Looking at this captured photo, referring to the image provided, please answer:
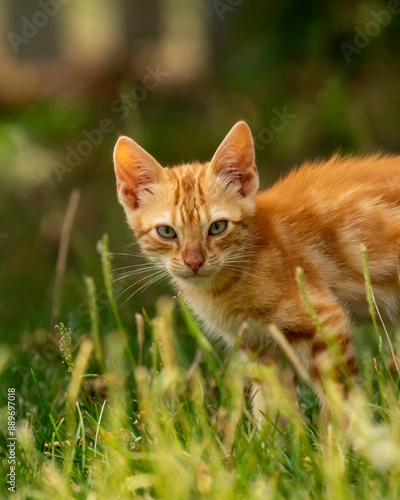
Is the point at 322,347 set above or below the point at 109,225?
below

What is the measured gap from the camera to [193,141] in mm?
7242

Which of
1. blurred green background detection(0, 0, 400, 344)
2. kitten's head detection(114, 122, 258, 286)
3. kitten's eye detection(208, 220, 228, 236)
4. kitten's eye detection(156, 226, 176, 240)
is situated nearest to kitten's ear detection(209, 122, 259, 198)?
kitten's head detection(114, 122, 258, 286)

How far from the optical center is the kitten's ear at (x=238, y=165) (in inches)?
116

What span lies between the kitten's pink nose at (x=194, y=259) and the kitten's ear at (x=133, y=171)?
0.43 metres

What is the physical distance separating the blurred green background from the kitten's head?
834 millimetres

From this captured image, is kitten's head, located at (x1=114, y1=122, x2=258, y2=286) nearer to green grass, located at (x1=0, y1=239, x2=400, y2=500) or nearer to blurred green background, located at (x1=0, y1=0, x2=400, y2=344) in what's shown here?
green grass, located at (x1=0, y1=239, x2=400, y2=500)

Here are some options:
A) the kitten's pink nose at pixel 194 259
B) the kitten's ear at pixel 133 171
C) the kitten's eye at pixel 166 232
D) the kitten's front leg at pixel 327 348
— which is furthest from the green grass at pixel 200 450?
the kitten's ear at pixel 133 171

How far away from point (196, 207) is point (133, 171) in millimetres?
364

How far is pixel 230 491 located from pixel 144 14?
979cm

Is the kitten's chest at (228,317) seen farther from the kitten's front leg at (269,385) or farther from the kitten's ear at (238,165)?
the kitten's ear at (238,165)

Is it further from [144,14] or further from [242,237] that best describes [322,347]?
[144,14]

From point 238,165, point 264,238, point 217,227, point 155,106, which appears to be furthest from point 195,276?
point 155,106

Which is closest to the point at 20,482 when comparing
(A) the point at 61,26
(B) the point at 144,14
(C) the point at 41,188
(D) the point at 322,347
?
(D) the point at 322,347

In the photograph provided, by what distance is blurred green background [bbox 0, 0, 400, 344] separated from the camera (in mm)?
5266
